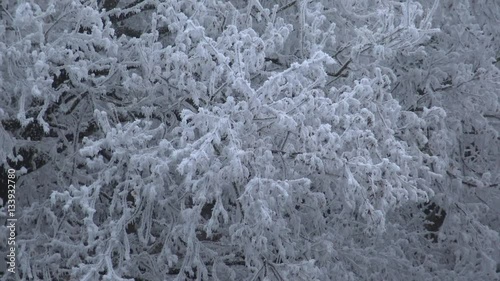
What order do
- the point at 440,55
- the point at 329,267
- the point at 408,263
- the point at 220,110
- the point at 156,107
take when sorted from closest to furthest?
the point at 220,110 → the point at 156,107 → the point at 329,267 → the point at 408,263 → the point at 440,55

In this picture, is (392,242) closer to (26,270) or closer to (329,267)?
(329,267)

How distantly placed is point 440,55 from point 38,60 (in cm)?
504

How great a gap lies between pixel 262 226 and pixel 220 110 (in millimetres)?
980

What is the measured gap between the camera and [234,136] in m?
4.50

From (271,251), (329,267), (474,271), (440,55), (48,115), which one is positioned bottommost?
(474,271)

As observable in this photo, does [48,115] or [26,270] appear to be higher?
[48,115]

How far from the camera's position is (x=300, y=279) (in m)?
5.17

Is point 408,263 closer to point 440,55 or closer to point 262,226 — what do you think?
point 440,55

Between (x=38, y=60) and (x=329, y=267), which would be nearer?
(x=38, y=60)

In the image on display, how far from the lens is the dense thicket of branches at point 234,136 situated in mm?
4664

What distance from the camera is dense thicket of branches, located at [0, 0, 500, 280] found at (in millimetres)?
4664

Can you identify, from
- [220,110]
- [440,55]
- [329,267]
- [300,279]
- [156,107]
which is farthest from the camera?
[440,55]

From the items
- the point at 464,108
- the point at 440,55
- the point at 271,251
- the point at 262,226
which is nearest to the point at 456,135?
the point at 464,108

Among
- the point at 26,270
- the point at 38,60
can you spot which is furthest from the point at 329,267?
the point at 38,60
